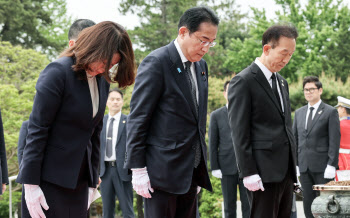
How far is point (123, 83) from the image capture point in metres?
2.91

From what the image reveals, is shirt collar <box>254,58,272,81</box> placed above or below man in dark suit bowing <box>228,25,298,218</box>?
above

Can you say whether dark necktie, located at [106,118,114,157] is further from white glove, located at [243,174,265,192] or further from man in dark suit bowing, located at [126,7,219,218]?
man in dark suit bowing, located at [126,7,219,218]

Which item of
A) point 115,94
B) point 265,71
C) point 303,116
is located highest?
point 115,94

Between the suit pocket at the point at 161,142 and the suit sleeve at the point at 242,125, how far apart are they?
79 centimetres

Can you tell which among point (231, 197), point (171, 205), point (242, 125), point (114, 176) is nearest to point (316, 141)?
point (231, 197)

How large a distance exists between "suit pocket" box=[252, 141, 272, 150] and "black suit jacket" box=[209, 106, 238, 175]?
3817mm

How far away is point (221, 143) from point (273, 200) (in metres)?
4.09

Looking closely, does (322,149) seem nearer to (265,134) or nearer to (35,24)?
(265,134)

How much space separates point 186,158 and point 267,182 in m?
0.83

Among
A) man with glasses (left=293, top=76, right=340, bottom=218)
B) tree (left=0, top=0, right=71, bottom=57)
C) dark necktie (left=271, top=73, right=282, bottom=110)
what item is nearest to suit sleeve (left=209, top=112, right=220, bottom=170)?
man with glasses (left=293, top=76, right=340, bottom=218)

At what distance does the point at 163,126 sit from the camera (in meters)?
3.16

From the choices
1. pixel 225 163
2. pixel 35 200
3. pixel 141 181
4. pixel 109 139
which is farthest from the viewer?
pixel 225 163

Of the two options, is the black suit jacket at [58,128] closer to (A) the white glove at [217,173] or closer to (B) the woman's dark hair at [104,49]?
(B) the woman's dark hair at [104,49]

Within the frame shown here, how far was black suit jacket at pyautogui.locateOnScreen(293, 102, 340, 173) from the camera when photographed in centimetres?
693
